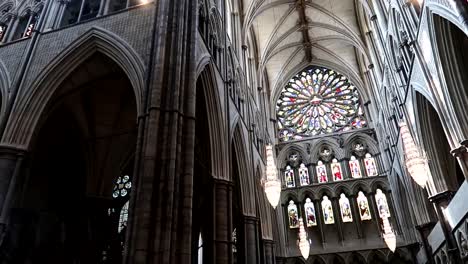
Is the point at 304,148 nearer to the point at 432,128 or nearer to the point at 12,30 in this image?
the point at 432,128

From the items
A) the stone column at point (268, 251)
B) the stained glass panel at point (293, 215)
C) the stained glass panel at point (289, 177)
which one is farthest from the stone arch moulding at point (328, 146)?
the stone column at point (268, 251)

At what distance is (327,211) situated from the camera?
73.5ft

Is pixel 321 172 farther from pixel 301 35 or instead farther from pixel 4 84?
pixel 4 84

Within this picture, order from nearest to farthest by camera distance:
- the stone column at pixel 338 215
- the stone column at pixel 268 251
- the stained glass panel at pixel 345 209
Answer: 1. the stone column at pixel 268 251
2. the stone column at pixel 338 215
3. the stained glass panel at pixel 345 209

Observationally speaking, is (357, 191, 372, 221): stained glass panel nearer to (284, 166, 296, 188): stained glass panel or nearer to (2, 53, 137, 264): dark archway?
(284, 166, 296, 188): stained glass panel

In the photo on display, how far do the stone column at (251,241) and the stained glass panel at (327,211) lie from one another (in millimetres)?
8153

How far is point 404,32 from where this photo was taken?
13.7 meters

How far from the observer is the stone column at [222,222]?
1068cm

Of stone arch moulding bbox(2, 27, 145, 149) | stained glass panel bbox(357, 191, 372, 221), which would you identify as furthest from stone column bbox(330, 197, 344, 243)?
stone arch moulding bbox(2, 27, 145, 149)

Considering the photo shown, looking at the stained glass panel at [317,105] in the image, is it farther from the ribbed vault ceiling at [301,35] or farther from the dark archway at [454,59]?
the dark archway at [454,59]

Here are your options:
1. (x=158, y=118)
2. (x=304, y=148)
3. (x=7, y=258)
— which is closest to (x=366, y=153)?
(x=304, y=148)

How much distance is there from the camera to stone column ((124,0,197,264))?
7.42 metres

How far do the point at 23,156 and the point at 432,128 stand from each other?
45.3 feet

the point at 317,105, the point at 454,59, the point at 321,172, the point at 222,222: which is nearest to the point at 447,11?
the point at 454,59
